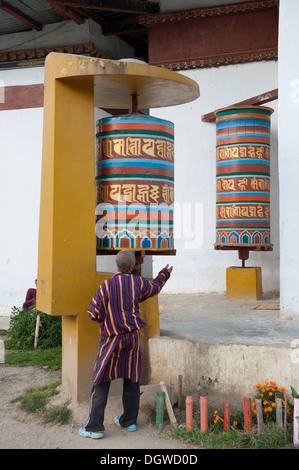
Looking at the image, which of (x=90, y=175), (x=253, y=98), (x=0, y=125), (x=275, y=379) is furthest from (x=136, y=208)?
(x=0, y=125)

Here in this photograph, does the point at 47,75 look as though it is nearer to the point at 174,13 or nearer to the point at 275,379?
the point at 275,379

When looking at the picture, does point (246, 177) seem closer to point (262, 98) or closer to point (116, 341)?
point (262, 98)

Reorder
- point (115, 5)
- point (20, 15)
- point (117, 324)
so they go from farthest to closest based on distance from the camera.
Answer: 1. point (20, 15)
2. point (115, 5)
3. point (117, 324)

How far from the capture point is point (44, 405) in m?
4.56

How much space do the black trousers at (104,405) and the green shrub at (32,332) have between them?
2.91 metres

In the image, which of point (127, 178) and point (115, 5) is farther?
point (115, 5)

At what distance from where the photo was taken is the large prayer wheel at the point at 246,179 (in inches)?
296

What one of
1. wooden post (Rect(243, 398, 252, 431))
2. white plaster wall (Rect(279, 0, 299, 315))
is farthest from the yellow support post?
white plaster wall (Rect(279, 0, 299, 315))

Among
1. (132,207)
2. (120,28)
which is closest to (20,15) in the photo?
(120,28)

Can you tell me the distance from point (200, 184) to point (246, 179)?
1.36 meters

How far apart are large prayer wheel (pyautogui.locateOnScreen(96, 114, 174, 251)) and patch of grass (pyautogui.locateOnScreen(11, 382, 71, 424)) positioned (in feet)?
4.37

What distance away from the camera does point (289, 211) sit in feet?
18.8

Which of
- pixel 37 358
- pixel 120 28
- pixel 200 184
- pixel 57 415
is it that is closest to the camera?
pixel 57 415

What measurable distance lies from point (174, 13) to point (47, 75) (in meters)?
4.97
